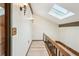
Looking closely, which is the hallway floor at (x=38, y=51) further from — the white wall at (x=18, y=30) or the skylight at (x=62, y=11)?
the skylight at (x=62, y=11)

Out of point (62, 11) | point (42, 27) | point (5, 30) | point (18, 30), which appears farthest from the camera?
point (42, 27)

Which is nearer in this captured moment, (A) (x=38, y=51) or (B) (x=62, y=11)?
(A) (x=38, y=51)

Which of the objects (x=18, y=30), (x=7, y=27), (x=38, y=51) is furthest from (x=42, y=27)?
(x=7, y=27)

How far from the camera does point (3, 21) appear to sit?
2.18 metres

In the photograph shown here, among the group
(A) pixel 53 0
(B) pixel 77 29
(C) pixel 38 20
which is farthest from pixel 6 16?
(C) pixel 38 20

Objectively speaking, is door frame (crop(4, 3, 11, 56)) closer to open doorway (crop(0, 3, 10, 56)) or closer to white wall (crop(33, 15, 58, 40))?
open doorway (crop(0, 3, 10, 56))

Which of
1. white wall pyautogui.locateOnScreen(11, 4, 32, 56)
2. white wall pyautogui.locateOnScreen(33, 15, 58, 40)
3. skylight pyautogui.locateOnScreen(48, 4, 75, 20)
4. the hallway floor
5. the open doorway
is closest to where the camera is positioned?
the open doorway

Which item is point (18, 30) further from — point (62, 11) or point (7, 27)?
point (62, 11)

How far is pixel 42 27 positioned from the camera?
12.8m

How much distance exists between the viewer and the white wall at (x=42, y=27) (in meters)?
12.6

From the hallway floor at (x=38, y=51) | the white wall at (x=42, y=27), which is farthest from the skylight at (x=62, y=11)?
the white wall at (x=42, y=27)

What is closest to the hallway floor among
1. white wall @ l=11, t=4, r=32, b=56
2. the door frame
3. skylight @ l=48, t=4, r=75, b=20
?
white wall @ l=11, t=4, r=32, b=56

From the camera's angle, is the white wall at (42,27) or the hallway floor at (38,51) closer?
the hallway floor at (38,51)

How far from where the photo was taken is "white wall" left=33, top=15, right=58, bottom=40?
12.6 m
